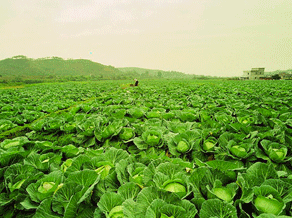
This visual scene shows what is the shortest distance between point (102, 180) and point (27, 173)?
0.86 m

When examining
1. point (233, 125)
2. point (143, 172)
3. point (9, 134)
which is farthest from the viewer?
point (9, 134)

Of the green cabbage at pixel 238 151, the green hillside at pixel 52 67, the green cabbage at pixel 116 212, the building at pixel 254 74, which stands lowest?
the green cabbage at pixel 116 212

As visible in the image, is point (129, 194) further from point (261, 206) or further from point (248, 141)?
point (248, 141)

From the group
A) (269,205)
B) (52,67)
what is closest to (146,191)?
(269,205)

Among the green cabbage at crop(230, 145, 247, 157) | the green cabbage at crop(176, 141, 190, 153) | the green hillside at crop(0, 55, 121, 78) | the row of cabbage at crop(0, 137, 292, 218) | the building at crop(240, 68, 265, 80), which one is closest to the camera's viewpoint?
the row of cabbage at crop(0, 137, 292, 218)

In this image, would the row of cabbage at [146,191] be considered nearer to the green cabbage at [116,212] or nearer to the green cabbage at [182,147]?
the green cabbage at [116,212]

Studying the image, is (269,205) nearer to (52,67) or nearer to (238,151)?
(238,151)

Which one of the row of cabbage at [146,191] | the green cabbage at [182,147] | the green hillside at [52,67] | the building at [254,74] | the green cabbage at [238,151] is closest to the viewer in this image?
the row of cabbage at [146,191]

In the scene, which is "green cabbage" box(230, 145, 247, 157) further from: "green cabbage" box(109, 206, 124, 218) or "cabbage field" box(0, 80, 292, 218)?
"green cabbage" box(109, 206, 124, 218)

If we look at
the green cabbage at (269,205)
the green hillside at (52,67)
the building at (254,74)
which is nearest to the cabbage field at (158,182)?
the green cabbage at (269,205)

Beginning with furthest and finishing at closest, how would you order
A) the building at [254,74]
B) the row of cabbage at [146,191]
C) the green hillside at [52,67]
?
the green hillside at [52,67], the building at [254,74], the row of cabbage at [146,191]

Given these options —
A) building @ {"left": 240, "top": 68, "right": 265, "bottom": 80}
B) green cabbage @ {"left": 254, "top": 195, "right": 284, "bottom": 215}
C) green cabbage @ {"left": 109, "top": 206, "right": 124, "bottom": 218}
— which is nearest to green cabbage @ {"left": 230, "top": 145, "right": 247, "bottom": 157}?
green cabbage @ {"left": 254, "top": 195, "right": 284, "bottom": 215}

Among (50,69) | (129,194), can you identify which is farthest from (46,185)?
(50,69)

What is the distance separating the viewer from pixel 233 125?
2852mm
